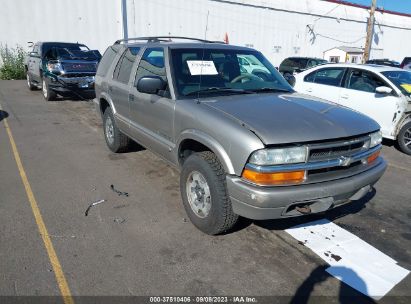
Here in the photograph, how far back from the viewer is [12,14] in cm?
1711

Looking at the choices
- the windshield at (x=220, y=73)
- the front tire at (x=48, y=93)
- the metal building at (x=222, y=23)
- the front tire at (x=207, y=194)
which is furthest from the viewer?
the metal building at (x=222, y=23)

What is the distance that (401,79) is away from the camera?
22.9 ft

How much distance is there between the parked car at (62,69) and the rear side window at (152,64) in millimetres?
7341

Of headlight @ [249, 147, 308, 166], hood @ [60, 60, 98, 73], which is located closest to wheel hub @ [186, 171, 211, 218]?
headlight @ [249, 147, 308, 166]

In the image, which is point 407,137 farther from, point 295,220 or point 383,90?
point 295,220

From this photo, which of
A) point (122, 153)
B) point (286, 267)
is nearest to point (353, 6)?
point (122, 153)

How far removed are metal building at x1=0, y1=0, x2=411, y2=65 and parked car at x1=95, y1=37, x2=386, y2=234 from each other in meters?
9.54

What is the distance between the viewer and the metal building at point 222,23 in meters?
17.7

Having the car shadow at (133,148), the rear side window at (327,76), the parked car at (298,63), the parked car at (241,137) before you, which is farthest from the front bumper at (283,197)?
the parked car at (298,63)

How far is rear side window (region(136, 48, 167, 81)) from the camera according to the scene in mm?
4039

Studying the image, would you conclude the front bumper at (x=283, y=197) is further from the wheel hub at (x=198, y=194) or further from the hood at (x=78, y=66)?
the hood at (x=78, y=66)

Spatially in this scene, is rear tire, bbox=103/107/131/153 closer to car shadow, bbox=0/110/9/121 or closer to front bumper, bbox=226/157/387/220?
front bumper, bbox=226/157/387/220

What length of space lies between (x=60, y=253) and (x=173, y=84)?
6.56ft

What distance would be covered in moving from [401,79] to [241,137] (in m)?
→ 5.65
